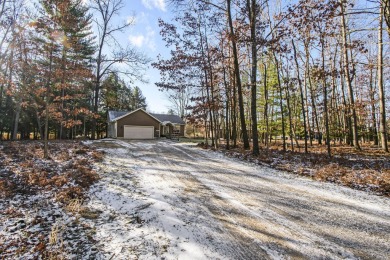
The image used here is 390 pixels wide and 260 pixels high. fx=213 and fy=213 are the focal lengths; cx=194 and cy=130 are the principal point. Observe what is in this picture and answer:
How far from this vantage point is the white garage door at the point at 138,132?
2663cm

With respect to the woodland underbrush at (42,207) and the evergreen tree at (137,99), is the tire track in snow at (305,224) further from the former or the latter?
the evergreen tree at (137,99)

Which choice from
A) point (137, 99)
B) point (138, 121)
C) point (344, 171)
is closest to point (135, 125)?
point (138, 121)

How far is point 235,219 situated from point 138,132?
24.8 meters

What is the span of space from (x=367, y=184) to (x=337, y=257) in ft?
15.5

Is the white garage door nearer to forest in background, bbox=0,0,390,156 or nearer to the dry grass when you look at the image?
forest in background, bbox=0,0,390,156

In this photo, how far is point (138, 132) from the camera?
2745 cm

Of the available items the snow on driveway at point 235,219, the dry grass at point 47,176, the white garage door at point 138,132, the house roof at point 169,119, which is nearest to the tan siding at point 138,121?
the white garage door at point 138,132

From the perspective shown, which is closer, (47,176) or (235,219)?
(235,219)

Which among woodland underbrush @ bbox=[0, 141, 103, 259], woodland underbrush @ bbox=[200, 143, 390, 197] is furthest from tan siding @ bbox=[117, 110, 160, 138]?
woodland underbrush @ bbox=[200, 143, 390, 197]

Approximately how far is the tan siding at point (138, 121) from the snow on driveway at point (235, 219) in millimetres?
20900

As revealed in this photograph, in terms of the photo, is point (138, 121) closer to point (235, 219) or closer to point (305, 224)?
point (235, 219)

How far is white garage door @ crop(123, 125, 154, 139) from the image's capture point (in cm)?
2663

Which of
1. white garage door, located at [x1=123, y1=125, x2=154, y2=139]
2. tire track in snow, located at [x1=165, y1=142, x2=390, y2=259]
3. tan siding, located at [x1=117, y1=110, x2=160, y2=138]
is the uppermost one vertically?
tan siding, located at [x1=117, y1=110, x2=160, y2=138]

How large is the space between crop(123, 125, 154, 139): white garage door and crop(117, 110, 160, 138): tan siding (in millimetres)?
472
